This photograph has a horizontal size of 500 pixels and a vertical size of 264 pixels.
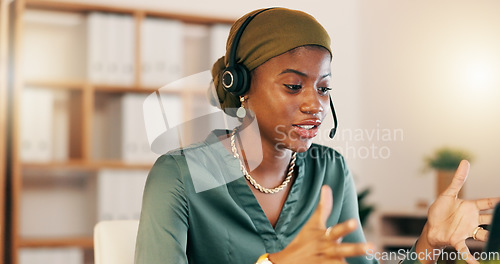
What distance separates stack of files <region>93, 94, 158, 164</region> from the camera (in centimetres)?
289

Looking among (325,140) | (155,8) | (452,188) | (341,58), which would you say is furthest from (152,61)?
(452,188)

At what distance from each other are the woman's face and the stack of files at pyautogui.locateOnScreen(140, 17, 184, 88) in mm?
1967

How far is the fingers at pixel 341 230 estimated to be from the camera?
2.21 feet

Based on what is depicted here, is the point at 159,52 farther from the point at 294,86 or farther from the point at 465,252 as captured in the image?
the point at 465,252

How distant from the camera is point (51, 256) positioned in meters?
2.78

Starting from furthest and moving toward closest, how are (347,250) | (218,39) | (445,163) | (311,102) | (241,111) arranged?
(218,39) < (445,163) < (241,111) < (311,102) < (347,250)

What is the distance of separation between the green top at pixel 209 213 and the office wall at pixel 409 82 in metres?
1.91

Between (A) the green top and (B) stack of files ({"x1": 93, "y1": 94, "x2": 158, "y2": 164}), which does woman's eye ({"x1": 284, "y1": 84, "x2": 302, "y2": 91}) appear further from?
(B) stack of files ({"x1": 93, "y1": 94, "x2": 158, "y2": 164})

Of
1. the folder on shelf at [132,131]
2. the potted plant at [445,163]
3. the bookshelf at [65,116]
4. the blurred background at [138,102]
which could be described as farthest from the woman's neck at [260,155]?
the potted plant at [445,163]

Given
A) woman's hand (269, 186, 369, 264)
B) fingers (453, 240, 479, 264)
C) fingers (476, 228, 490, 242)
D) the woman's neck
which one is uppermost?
the woman's neck

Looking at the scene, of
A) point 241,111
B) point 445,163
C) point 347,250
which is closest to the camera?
point 347,250

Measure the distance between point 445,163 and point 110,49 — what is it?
5.74ft

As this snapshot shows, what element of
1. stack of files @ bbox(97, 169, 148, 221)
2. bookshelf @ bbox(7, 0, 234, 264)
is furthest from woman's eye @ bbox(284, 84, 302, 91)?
stack of files @ bbox(97, 169, 148, 221)

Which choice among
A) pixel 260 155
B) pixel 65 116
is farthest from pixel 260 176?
→ pixel 65 116
